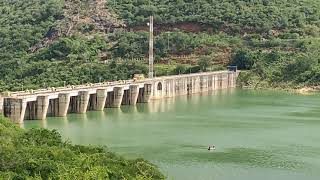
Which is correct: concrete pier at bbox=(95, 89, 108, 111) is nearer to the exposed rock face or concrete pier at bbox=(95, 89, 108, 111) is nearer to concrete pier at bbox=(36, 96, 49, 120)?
concrete pier at bbox=(36, 96, 49, 120)

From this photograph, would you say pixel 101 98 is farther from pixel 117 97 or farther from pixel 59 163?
pixel 59 163

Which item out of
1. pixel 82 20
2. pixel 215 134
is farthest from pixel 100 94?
pixel 82 20

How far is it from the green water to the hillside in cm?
1526

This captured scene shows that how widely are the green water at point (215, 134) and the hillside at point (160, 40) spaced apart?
15.3 meters

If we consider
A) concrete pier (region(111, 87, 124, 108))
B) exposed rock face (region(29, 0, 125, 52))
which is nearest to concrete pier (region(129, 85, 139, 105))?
concrete pier (region(111, 87, 124, 108))

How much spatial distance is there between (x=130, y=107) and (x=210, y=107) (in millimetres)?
7359

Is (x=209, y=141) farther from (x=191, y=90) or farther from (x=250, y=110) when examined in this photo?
(x=191, y=90)

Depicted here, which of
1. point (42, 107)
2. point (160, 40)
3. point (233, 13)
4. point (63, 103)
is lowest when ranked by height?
point (42, 107)

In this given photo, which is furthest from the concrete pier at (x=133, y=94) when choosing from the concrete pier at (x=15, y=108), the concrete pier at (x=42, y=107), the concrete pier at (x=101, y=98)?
the concrete pier at (x=15, y=108)

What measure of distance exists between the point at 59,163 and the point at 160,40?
6958 centimetres

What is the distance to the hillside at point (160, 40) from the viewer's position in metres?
80.7

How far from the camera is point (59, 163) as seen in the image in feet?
83.1

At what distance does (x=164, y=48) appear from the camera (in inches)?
3661

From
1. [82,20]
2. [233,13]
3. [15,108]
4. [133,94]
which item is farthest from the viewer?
[82,20]
